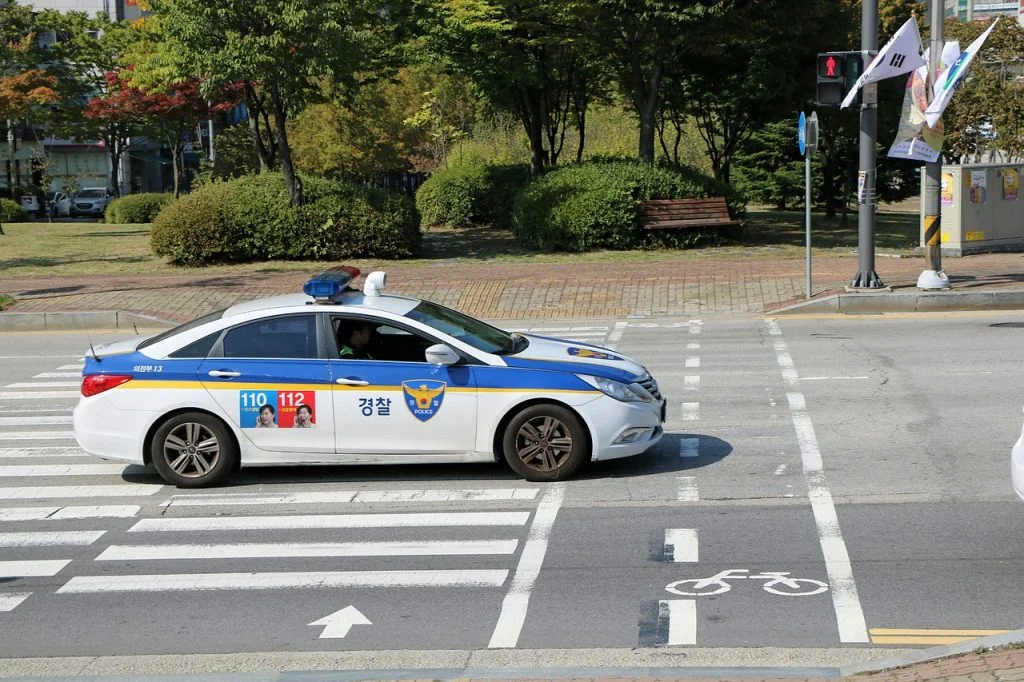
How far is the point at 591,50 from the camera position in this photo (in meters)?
32.6

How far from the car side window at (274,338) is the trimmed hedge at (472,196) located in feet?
85.8

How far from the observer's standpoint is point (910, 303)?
19172mm

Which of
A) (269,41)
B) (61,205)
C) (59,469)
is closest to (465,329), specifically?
(59,469)

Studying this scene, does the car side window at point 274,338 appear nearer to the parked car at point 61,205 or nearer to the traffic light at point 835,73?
the traffic light at point 835,73

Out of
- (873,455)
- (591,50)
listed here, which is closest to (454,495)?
(873,455)

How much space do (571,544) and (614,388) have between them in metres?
1.80

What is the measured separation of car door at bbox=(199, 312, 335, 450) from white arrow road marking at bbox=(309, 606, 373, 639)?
108 inches

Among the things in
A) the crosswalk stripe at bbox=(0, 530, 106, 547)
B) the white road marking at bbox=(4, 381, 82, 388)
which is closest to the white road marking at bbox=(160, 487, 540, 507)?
the crosswalk stripe at bbox=(0, 530, 106, 547)

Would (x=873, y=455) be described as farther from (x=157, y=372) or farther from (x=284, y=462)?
(x=157, y=372)

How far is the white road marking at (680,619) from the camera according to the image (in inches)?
252

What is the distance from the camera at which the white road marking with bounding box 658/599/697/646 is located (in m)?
6.40

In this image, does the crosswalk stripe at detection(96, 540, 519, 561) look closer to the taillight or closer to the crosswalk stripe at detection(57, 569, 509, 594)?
the crosswalk stripe at detection(57, 569, 509, 594)

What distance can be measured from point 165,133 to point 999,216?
36560mm

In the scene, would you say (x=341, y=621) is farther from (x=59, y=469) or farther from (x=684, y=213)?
(x=684, y=213)
